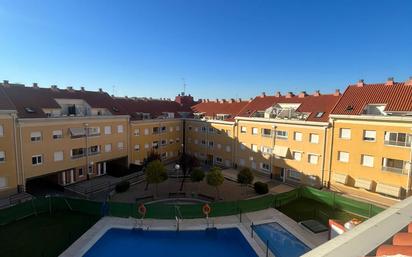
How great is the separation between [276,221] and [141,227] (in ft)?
38.1

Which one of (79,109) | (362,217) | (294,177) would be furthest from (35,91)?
(362,217)

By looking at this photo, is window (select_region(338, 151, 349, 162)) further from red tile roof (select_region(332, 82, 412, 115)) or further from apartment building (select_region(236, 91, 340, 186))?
red tile roof (select_region(332, 82, 412, 115))

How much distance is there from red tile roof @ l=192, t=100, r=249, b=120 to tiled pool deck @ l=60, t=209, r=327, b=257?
22.4 metres

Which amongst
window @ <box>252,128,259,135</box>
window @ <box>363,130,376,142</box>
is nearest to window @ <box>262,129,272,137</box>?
window @ <box>252,128,259,135</box>

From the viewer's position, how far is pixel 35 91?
32969mm

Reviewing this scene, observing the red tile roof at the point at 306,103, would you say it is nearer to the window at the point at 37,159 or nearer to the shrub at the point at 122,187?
the shrub at the point at 122,187

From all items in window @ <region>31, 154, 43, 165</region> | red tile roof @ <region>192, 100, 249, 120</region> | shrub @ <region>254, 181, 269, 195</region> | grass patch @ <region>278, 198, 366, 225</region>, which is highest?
red tile roof @ <region>192, 100, 249, 120</region>

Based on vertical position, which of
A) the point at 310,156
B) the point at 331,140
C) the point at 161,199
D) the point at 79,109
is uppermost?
the point at 79,109

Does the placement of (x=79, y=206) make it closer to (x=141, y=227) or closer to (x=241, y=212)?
(x=141, y=227)

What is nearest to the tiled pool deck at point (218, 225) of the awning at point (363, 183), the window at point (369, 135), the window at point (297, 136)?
the awning at point (363, 183)

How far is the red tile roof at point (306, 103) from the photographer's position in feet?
110

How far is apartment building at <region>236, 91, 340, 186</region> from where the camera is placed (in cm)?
3175

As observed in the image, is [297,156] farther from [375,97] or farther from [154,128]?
[154,128]

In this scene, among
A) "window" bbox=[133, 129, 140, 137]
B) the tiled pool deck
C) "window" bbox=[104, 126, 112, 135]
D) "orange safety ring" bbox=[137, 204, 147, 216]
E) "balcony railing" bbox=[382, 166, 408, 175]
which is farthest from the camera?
"window" bbox=[133, 129, 140, 137]
